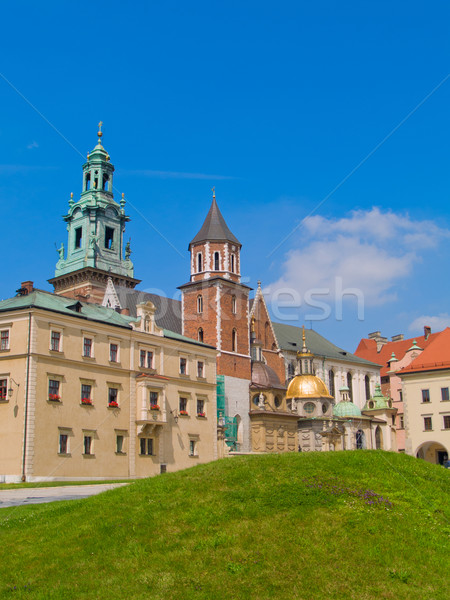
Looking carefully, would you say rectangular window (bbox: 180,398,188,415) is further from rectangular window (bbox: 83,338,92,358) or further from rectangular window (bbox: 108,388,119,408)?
rectangular window (bbox: 83,338,92,358)

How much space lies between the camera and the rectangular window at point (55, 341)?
4141cm

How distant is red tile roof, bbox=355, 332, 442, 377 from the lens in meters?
97.4

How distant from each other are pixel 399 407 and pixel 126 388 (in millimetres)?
47658

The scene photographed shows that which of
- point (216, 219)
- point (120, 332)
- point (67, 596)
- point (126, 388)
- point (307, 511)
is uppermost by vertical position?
point (216, 219)

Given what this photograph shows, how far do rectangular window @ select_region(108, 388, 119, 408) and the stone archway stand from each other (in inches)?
1171

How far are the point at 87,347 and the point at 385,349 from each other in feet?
218

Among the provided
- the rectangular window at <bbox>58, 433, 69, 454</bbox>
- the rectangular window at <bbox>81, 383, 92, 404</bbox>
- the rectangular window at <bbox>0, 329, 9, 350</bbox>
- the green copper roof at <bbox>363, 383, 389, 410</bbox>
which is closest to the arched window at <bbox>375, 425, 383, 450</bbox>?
the green copper roof at <bbox>363, 383, 389, 410</bbox>

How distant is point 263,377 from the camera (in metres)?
66.4

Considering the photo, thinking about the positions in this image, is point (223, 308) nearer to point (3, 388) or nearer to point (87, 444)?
point (87, 444)

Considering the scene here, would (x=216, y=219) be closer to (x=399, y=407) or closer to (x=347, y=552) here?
(x=399, y=407)

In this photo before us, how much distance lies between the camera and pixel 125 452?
45344 millimetres

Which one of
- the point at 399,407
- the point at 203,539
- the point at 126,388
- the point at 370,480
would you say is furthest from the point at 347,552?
the point at 399,407

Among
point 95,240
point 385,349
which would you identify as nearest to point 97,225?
point 95,240

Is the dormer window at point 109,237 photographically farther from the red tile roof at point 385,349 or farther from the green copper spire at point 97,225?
the red tile roof at point 385,349
